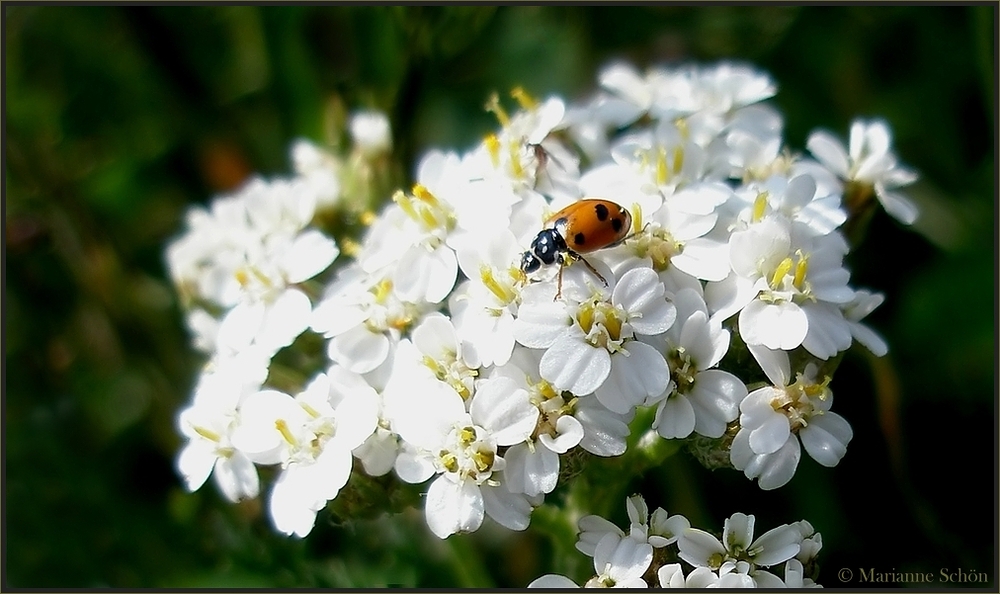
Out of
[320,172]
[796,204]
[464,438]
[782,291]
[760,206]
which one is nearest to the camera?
[464,438]

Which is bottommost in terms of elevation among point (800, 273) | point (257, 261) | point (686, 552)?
point (686, 552)

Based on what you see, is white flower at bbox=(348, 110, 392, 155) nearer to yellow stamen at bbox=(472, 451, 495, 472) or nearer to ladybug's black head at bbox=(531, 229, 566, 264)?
ladybug's black head at bbox=(531, 229, 566, 264)

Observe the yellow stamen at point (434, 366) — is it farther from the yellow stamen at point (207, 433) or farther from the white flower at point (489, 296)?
the yellow stamen at point (207, 433)

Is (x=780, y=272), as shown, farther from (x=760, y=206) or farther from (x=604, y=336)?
(x=604, y=336)

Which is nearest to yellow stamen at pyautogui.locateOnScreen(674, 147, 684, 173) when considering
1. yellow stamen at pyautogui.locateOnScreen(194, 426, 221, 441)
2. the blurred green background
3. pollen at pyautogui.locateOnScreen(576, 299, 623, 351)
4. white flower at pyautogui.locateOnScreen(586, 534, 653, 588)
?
pollen at pyautogui.locateOnScreen(576, 299, 623, 351)

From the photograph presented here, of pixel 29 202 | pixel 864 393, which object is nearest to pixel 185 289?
pixel 29 202

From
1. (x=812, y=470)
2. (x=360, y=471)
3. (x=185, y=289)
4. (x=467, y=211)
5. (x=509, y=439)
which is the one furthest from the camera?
(x=812, y=470)

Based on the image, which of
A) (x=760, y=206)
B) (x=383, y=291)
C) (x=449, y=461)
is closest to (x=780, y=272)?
(x=760, y=206)

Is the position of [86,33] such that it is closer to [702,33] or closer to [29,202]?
[29,202]
